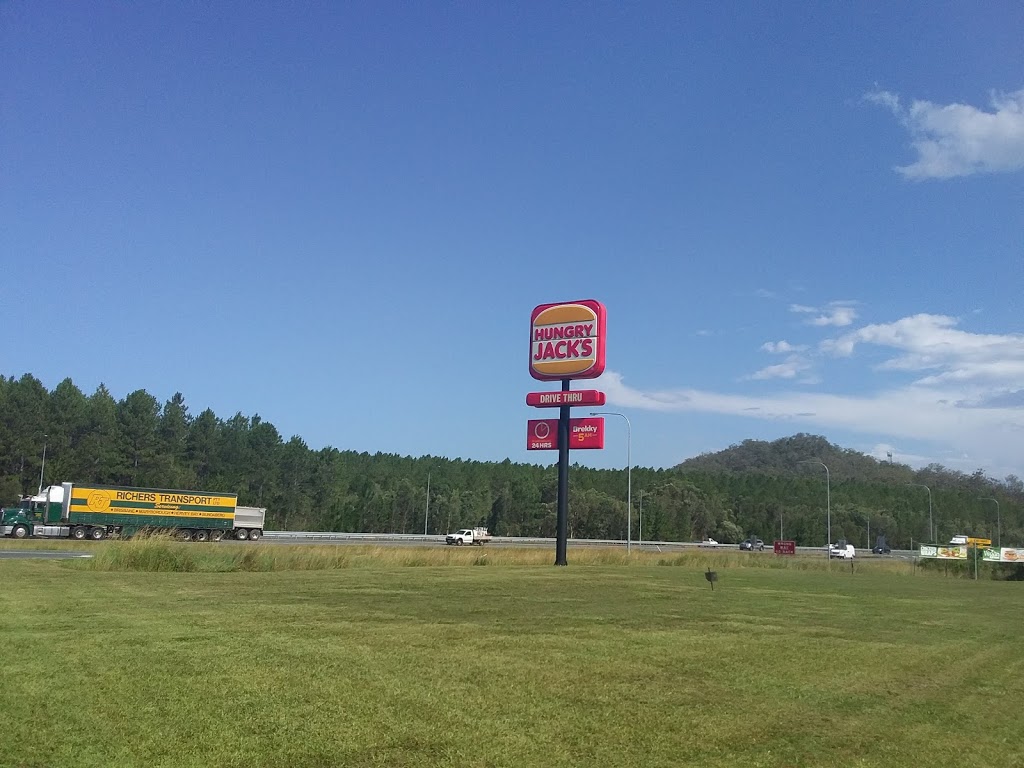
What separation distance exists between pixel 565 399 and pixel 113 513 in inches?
1493

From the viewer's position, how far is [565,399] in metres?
45.6

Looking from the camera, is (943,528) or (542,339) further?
(943,528)

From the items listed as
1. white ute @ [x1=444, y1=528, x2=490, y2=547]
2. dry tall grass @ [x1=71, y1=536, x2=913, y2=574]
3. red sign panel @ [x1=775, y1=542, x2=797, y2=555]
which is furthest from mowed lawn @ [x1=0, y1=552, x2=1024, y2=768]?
white ute @ [x1=444, y1=528, x2=490, y2=547]

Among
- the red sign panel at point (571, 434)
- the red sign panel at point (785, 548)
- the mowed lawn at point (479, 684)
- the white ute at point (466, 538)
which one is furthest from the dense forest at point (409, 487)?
the mowed lawn at point (479, 684)

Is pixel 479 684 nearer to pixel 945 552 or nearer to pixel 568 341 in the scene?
pixel 568 341

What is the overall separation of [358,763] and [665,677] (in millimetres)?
5653

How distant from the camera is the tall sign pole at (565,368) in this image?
1783 inches

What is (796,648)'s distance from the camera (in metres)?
15.2

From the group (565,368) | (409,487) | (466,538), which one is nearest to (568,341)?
(565,368)

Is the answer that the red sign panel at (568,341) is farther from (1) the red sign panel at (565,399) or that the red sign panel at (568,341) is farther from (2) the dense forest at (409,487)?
(2) the dense forest at (409,487)

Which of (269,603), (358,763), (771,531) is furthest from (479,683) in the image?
(771,531)

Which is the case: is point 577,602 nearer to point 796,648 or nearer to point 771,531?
point 796,648

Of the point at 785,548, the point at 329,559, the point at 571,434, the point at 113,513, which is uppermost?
the point at 571,434

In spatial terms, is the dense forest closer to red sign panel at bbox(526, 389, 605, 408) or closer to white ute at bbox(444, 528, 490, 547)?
white ute at bbox(444, 528, 490, 547)
